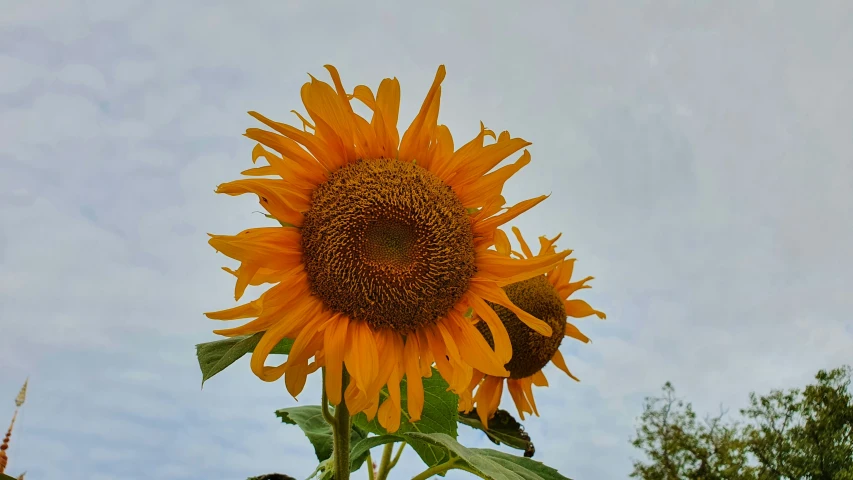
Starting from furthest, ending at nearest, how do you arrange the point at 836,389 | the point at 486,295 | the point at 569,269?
1. the point at 836,389
2. the point at 569,269
3. the point at 486,295

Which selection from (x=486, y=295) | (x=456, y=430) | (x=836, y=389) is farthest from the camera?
(x=836, y=389)

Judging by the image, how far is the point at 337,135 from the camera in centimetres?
209

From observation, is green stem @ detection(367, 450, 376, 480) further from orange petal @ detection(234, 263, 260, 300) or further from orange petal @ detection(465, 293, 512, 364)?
orange petal @ detection(234, 263, 260, 300)

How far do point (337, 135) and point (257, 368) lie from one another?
71cm

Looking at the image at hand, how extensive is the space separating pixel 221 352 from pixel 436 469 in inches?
30.8

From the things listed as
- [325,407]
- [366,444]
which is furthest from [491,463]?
[325,407]

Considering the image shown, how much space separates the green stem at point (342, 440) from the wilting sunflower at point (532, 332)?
1086 mm

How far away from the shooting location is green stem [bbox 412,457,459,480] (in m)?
2.19

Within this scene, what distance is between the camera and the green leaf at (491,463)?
1.88 meters

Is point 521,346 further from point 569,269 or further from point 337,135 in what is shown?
point 337,135

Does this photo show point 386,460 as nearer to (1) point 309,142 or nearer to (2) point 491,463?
(2) point 491,463

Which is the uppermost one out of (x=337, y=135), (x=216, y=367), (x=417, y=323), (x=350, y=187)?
(x=337, y=135)

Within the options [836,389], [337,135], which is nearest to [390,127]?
[337,135]

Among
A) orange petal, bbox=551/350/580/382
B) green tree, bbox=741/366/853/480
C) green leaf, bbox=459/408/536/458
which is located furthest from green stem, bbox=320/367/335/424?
green tree, bbox=741/366/853/480
